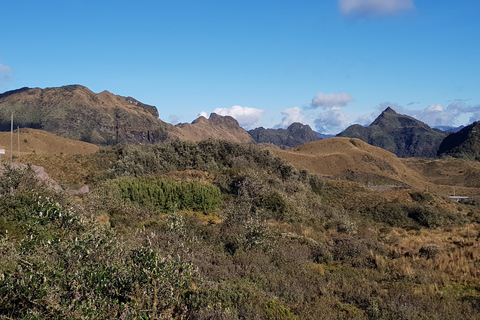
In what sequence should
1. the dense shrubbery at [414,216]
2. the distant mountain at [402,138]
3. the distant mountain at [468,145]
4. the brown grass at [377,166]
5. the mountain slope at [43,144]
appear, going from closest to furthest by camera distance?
the dense shrubbery at [414,216] → the brown grass at [377,166] → the mountain slope at [43,144] → the distant mountain at [468,145] → the distant mountain at [402,138]

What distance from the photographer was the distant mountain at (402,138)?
500 ft

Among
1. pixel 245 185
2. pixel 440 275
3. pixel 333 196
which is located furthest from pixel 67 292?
pixel 333 196

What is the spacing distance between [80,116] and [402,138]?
137352mm

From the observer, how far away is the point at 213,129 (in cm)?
17150

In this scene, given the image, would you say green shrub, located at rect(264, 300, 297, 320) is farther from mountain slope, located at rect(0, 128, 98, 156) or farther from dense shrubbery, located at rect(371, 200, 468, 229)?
mountain slope, located at rect(0, 128, 98, 156)

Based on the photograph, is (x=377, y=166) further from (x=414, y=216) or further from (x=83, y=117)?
(x=83, y=117)

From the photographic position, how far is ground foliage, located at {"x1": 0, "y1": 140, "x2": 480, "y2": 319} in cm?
473

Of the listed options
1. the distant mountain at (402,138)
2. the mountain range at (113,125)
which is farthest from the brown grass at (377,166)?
the distant mountain at (402,138)

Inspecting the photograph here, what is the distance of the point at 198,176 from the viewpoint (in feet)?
76.5

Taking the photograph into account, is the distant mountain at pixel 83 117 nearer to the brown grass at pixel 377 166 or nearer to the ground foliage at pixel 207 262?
the brown grass at pixel 377 166

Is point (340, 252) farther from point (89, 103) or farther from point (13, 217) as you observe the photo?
point (89, 103)

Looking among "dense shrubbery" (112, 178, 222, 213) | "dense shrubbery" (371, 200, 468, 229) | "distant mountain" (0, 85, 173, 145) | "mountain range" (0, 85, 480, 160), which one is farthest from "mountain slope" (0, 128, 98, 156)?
"distant mountain" (0, 85, 173, 145)

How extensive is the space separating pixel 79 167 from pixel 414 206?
2320 centimetres

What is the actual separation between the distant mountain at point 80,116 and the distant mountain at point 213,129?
10.2 m
